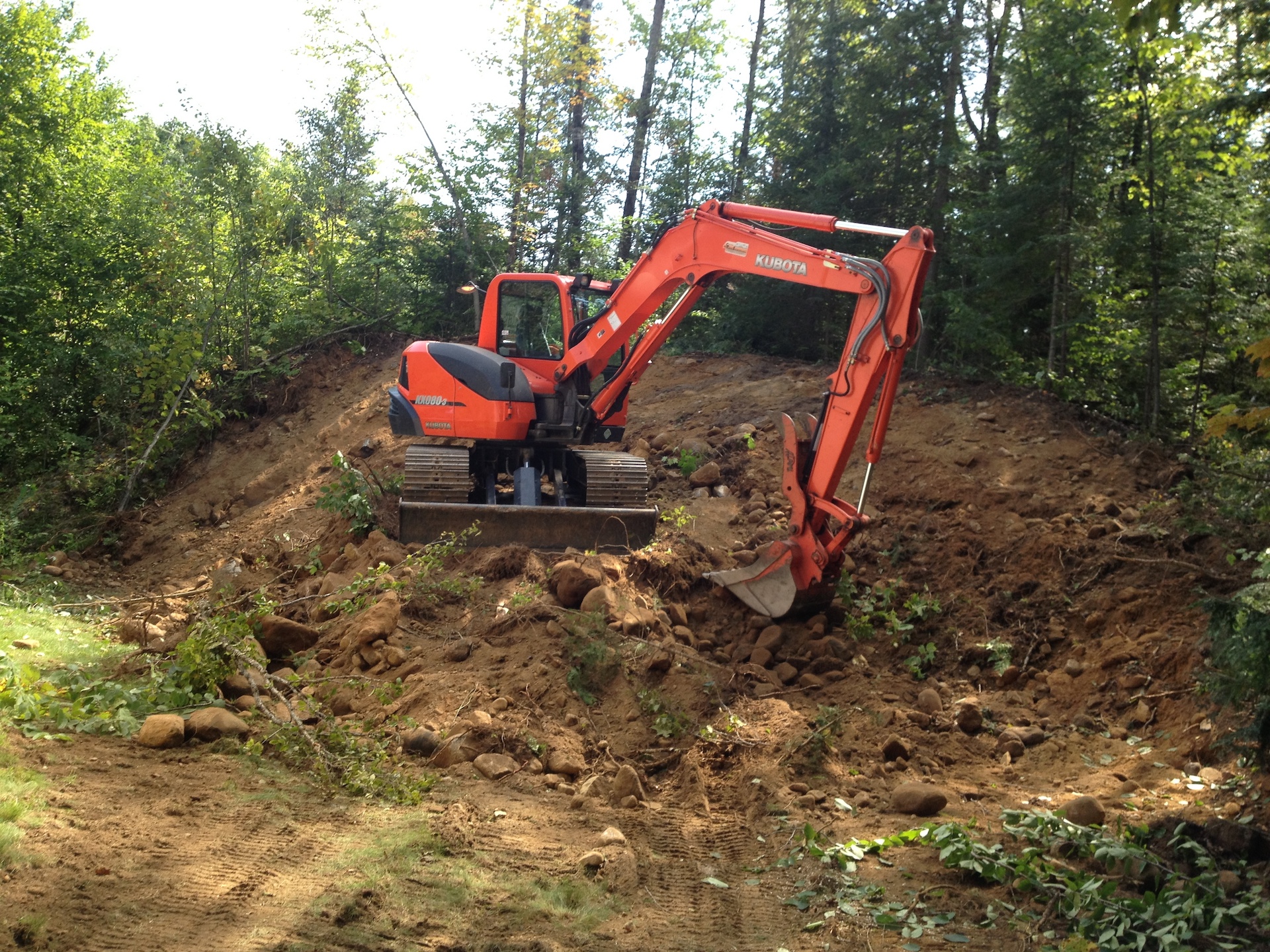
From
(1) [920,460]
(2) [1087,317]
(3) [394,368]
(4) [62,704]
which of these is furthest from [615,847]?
(3) [394,368]

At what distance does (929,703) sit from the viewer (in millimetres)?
6883

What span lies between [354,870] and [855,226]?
5417 millimetres

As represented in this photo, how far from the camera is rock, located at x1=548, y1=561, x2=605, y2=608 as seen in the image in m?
7.68

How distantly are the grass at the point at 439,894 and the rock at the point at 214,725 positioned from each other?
1568 mm

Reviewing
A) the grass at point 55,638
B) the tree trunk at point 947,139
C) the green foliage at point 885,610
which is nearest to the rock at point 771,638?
the green foliage at point 885,610

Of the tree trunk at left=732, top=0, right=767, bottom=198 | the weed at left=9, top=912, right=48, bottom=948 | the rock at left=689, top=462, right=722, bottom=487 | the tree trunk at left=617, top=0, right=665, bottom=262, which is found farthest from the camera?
the tree trunk at left=617, top=0, right=665, bottom=262

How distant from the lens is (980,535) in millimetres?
9320

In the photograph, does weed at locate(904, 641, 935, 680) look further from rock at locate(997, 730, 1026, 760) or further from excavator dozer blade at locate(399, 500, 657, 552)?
excavator dozer blade at locate(399, 500, 657, 552)

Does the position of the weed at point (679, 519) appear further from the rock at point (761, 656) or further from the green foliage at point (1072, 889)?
the green foliage at point (1072, 889)

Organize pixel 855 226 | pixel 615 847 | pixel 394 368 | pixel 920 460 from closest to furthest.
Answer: pixel 615 847 < pixel 855 226 < pixel 920 460 < pixel 394 368

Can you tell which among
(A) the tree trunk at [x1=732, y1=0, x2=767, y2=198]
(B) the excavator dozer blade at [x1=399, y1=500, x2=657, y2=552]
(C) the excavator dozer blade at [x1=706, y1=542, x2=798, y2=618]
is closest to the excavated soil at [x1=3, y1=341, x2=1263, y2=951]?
(C) the excavator dozer blade at [x1=706, y1=542, x2=798, y2=618]

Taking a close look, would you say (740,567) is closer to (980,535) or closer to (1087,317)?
(980,535)

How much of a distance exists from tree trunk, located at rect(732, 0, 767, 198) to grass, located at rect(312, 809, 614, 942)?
1584 centimetres

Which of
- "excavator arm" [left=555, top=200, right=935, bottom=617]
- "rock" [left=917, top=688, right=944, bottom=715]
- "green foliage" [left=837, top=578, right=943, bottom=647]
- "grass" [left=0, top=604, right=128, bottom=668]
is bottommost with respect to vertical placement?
"grass" [left=0, top=604, right=128, bottom=668]
